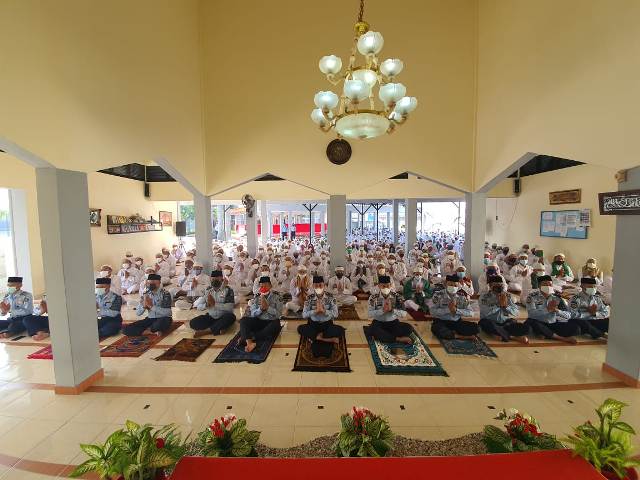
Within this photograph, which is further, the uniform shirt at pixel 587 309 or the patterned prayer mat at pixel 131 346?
the uniform shirt at pixel 587 309

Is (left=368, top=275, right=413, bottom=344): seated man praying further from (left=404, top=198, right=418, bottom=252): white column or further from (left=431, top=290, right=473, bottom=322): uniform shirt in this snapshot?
(left=404, top=198, right=418, bottom=252): white column

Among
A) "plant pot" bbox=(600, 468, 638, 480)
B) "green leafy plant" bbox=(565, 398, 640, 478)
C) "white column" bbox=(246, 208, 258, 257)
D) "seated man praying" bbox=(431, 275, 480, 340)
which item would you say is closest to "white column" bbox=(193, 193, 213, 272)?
"white column" bbox=(246, 208, 258, 257)

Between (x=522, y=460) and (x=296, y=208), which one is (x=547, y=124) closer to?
(x=522, y=460)

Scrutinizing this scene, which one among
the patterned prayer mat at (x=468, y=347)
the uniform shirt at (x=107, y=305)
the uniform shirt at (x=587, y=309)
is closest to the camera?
the patterned prayer mat at (x=468, y=347)

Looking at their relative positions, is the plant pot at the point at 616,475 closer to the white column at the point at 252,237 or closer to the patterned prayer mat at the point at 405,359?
the patterned prayer mat at the point at 405,359

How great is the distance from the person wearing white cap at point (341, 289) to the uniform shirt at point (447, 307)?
2.61 meters

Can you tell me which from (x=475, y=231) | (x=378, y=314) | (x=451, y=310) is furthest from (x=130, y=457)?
(x=475, y=231)

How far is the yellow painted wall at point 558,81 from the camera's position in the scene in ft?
14.1

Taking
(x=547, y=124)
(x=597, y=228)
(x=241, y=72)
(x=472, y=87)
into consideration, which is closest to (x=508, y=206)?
(x=597, y=228)

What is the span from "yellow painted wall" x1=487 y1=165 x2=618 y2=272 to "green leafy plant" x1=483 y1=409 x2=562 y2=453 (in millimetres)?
10303

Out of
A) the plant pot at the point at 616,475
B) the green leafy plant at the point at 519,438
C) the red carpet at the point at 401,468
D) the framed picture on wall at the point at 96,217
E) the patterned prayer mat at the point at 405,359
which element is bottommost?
the patterned prayer mat at the point at 405,359

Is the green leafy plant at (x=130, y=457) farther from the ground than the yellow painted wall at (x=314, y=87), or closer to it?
closer to it

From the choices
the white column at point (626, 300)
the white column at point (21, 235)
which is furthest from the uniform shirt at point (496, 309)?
the white column at point (21, 235)

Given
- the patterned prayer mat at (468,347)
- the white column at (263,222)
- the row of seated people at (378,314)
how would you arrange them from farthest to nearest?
the white column at (263,222), the row of seated people at (378,314), the patterned prayer mat at (468,347)
